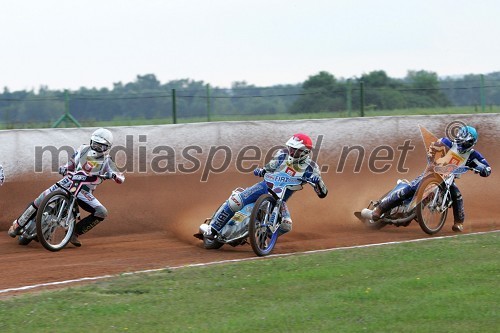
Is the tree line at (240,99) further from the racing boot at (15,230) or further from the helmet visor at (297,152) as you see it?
the helmet visor at (297,152)

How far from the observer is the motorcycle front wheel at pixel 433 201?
14.9 m

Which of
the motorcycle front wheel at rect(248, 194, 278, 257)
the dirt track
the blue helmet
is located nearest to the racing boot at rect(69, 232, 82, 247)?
the dirt track

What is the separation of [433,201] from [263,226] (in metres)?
3.61

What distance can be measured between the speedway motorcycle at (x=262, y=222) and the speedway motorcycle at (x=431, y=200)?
101 inches

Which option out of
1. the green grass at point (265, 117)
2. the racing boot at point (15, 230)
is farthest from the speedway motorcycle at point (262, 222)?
the green grass at point (265, 117)

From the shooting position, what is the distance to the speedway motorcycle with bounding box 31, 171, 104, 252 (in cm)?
1302

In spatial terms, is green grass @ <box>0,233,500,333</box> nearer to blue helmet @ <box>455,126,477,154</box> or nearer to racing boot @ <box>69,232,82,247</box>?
racing boot @ <box>69,232,82,247</box>

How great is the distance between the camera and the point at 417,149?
18203 mm

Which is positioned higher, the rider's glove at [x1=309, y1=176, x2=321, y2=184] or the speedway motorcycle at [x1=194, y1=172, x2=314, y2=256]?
the rider's glove at [x1=309, y1=176, x2=321, y2=184]

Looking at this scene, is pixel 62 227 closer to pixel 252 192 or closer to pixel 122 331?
pixel 252 192

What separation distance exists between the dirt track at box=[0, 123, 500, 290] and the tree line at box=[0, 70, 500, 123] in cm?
358

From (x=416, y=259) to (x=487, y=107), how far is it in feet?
38.8

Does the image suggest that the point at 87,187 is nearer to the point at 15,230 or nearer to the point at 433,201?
the point at 15,230

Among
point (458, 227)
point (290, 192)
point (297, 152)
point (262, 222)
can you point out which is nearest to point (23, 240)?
point (262, 222)
